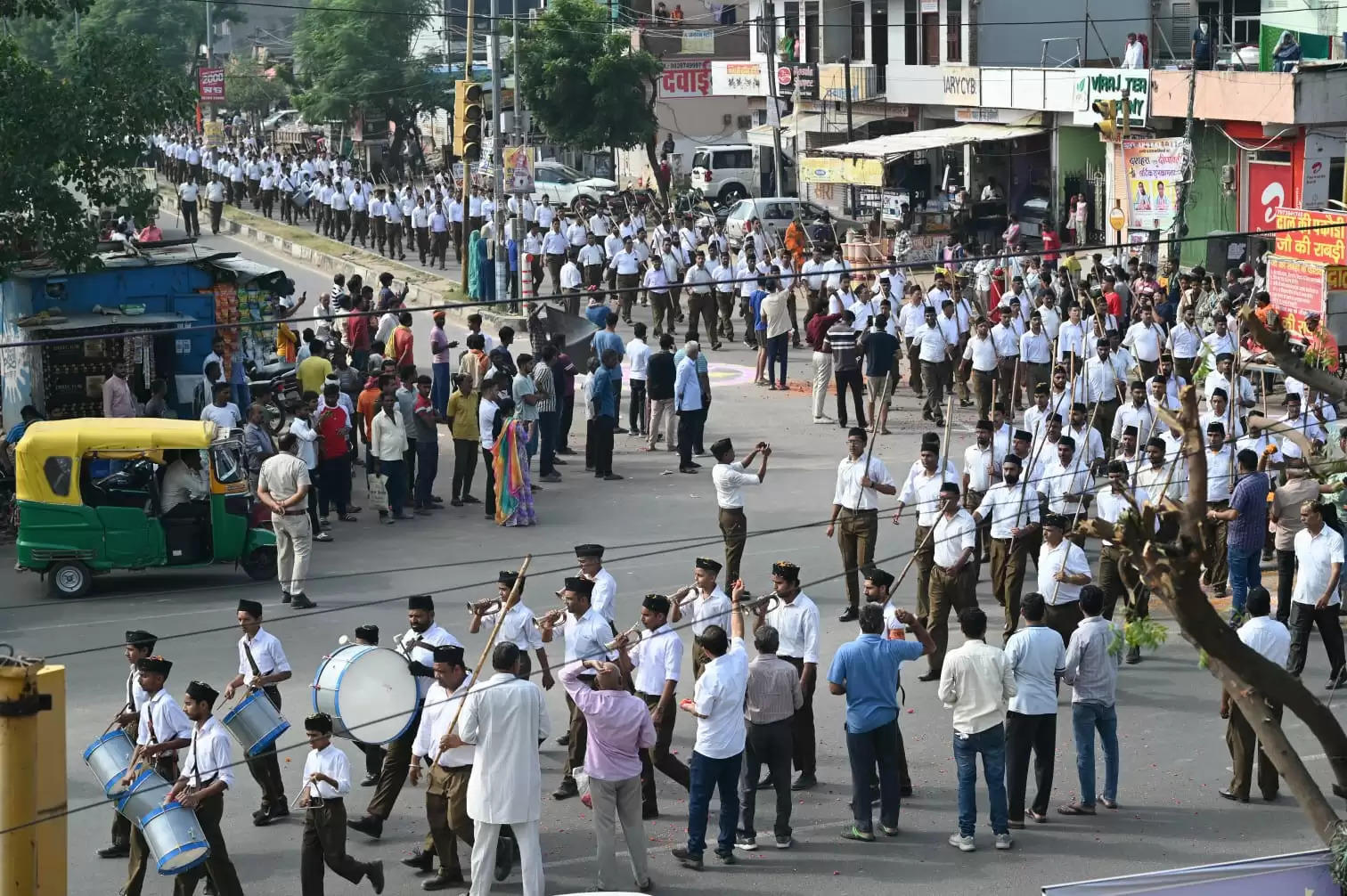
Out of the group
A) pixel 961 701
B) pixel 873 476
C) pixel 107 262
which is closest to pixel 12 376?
pixel 107 262

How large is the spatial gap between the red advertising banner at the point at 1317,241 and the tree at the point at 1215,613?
43.1 ft

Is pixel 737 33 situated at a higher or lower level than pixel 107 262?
higher

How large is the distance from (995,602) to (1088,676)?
469 centimetres

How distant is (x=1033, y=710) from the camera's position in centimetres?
1067

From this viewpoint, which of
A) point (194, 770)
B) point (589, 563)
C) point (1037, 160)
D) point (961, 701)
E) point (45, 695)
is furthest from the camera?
point (1037, 160)

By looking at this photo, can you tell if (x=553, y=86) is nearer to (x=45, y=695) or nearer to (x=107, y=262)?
(x=107, y=262)

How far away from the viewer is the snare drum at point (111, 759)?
974 centimetres

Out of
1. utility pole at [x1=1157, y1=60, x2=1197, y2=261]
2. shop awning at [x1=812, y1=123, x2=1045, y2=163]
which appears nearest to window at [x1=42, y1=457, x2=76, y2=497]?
utility pole at [x1=1157, y1=60, x2=1197, y2=261]

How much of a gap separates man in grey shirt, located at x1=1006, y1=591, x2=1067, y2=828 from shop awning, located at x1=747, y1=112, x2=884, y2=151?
3524cm

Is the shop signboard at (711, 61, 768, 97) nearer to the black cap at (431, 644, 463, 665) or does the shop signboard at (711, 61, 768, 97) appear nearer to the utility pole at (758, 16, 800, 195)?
the utility pole at (758, 16, 800, 195)

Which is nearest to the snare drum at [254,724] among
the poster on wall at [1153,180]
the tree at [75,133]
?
the tree at [75,133]

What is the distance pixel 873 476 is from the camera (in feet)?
48.8

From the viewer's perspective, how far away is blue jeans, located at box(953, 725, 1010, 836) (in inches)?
407

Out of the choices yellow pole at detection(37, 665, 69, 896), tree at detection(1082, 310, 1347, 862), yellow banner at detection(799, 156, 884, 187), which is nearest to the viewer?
tree at detection(1082, 310, 1347, 862)
